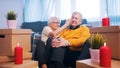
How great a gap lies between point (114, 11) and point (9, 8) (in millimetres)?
2534

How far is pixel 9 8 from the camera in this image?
13.8 ft

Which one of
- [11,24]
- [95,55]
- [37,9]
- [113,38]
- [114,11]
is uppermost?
[37,9]

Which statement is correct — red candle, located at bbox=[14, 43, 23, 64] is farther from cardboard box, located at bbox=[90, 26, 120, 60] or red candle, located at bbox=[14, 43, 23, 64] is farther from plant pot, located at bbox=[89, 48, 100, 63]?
cardboard box, located at bbox=[90, 26, 120, 60]

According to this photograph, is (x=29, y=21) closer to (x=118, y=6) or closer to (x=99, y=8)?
(x=99, y=8)

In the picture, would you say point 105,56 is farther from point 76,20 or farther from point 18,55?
point 76,20

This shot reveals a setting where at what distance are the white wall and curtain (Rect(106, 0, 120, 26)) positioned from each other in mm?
2209

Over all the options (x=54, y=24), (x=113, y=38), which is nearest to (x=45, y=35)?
(x=54, y=24)

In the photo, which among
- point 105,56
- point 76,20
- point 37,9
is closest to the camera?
point 105,56

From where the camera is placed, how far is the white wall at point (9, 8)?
413 cm

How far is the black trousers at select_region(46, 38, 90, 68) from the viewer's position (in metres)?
1.87

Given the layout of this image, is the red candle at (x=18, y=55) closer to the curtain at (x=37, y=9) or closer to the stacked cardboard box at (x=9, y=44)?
the stacked cardboard box at (x=9, y=44)

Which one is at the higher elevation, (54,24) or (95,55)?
(54,24)

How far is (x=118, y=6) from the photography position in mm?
2555

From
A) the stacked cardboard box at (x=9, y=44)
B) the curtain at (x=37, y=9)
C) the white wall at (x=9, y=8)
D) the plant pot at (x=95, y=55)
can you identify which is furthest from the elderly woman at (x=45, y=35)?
the white wall at (x=9, y=8)
